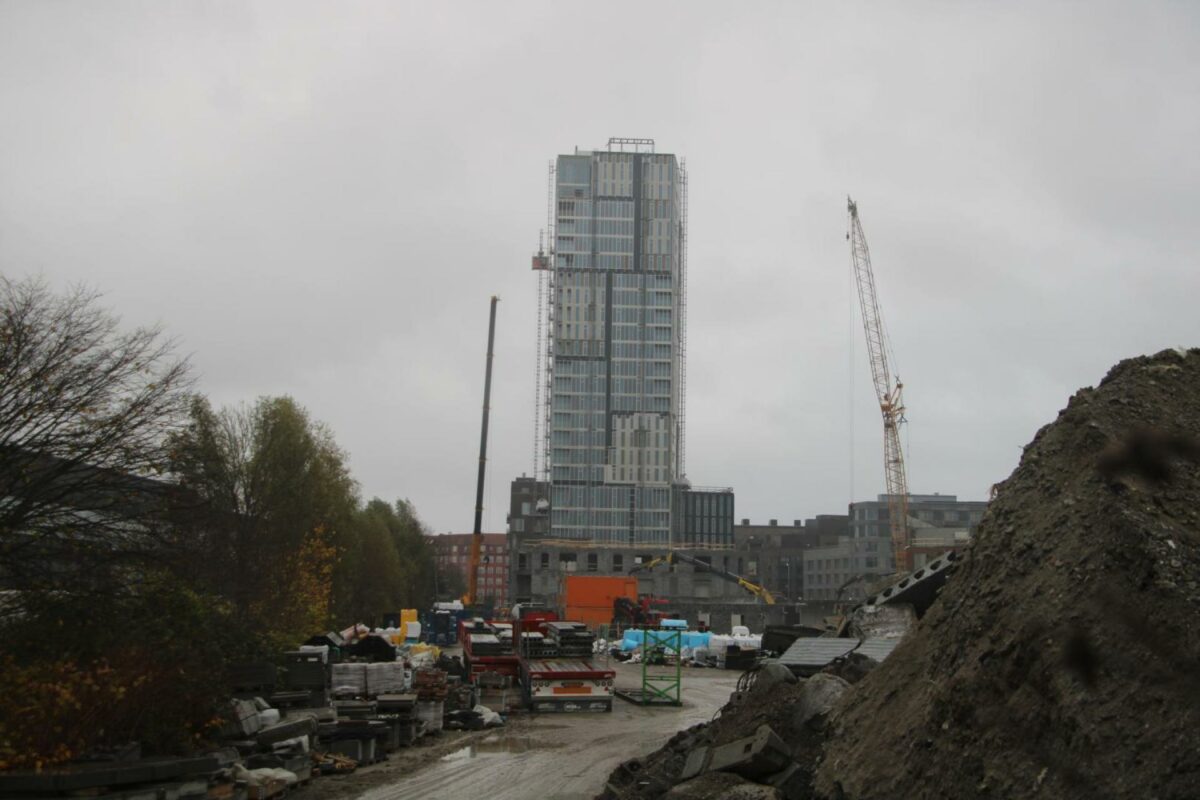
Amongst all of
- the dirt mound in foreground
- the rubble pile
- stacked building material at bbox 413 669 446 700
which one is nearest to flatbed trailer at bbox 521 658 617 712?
stacked building material at bbox 413 669 446 700

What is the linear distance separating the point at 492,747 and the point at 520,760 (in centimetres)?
209

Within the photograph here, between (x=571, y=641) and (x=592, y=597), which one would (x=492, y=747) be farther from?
(x=592, y=597)

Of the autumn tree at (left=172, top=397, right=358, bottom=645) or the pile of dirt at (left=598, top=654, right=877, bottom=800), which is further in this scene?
the autumn tree at (left=172, top=397, right=358, bottom=645)

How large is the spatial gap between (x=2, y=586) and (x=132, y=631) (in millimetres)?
1938

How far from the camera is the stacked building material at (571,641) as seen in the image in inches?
1162

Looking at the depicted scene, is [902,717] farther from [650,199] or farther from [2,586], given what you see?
[650,199]

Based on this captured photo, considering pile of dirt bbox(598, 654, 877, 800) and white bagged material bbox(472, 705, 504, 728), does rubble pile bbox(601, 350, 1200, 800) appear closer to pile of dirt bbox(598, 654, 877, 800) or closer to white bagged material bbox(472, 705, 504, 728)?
pile of dirt bbox(598, 654, 877, 800)

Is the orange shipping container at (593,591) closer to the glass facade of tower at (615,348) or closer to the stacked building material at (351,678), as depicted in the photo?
the stacked building material at (351,678)

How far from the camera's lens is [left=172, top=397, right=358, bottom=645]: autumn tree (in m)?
34.8

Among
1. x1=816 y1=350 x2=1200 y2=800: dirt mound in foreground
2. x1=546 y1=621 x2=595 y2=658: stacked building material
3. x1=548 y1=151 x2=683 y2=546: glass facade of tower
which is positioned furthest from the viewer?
x1=548 y1=151 x2=683 y2=546: glass facade of tower

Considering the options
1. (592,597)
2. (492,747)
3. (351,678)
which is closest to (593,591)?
(592,597)

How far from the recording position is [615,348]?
142m

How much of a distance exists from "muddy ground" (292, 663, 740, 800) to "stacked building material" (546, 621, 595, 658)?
2.44m

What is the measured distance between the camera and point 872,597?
17.1m
